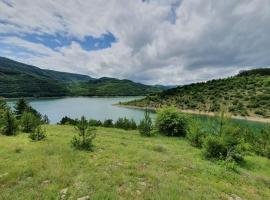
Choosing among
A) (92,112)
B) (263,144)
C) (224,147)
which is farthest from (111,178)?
(92,112)

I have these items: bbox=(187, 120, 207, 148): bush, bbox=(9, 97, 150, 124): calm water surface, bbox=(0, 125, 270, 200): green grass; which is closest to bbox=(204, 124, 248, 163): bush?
bbox=(187, 120, 207, 148): bush

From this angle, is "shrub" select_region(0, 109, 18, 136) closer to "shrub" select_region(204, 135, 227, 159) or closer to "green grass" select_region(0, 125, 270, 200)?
"green grass" select_region(0, 125, 270, 200)

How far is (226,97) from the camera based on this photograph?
77938 millimetres

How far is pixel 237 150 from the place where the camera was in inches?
536

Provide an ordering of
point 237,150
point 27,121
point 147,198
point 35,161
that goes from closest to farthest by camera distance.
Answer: point 147,198, point 35,161, point 237,150, point 27,121

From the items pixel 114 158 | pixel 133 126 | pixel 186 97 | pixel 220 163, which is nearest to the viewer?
pixel 114 158

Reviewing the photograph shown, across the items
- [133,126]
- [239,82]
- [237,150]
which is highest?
[239,82]

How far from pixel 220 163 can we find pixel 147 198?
7065 mm

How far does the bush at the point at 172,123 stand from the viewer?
25281 millimetres

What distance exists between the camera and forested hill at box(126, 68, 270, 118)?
211 feet

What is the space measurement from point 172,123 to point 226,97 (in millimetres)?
60921

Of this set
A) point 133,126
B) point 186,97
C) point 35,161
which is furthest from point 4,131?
point 186,97

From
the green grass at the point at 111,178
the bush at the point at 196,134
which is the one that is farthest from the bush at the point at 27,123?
the bush at the point at 196,134

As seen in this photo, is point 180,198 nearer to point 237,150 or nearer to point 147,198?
point 147,198
